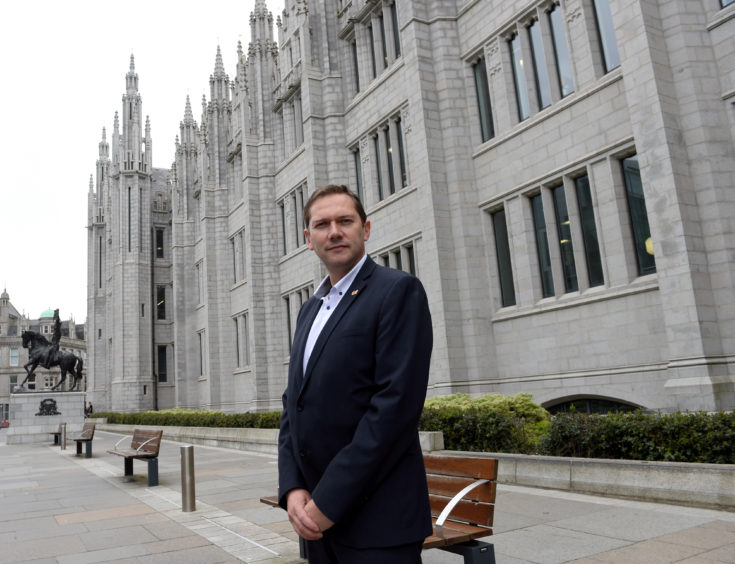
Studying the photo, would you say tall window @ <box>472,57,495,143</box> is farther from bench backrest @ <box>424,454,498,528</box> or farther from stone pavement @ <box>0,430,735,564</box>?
bench backrest @ <box>424,454,498,528</box>

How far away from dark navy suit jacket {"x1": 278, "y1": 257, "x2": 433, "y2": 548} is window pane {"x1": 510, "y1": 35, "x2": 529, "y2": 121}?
16.1 metres

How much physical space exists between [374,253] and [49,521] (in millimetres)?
15364

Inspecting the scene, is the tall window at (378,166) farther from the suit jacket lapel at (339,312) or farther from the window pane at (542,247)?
the suit jacket lapel at (339,312)

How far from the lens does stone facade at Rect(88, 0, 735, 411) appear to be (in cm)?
1223

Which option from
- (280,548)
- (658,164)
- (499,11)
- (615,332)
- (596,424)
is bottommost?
(280,548)

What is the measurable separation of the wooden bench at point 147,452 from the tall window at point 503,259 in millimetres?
10454

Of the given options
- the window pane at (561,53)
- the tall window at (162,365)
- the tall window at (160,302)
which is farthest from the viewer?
the tall window at (160,302)

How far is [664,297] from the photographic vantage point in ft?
40.1

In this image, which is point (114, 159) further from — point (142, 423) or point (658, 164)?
point (658, 164)

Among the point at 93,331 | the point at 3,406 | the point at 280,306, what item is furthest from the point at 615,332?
the point at 3,406

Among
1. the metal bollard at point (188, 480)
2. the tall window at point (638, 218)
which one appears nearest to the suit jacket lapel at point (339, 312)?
the metal bollard at point (188, 480)

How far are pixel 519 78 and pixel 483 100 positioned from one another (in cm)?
154

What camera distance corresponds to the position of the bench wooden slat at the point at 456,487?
13.4 feet

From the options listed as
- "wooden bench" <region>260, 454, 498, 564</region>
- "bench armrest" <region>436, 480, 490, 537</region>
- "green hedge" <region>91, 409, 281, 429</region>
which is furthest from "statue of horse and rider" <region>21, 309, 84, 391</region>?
"bench armrest" <region>436, 480, 490, 537</region>
